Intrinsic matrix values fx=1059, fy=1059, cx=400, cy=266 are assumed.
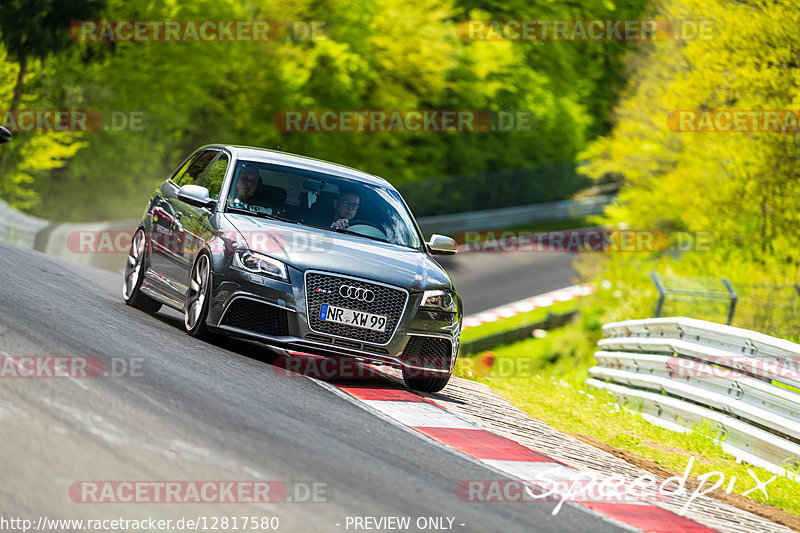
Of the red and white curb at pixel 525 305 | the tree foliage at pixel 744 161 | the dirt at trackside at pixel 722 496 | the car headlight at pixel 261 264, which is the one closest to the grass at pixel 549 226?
the red and white curb at pixel 525 305

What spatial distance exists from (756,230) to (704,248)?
6.10 ft

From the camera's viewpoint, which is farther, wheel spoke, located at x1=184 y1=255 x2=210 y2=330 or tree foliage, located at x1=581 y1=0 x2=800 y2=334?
tree foliage, located at x1=581 y1=0 x2=800 y2=334

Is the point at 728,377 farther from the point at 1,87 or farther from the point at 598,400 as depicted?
the point at 1,87

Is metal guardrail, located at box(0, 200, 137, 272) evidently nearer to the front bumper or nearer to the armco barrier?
the armco barrier

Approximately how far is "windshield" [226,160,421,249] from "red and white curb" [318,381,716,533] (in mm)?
1519

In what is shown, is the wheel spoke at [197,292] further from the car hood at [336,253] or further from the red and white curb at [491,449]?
the red and white curb at [491,449]

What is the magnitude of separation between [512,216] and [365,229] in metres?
41.7

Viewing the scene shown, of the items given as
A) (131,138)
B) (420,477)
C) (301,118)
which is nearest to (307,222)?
(420,477)

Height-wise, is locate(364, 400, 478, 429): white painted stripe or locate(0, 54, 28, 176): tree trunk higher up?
locate(0, 54, 28, 176): tree trunk

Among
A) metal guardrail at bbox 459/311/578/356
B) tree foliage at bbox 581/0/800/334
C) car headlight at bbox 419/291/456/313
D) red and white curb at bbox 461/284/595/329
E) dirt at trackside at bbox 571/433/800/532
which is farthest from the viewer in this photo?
red and white curb at bbox 461/284/595/329

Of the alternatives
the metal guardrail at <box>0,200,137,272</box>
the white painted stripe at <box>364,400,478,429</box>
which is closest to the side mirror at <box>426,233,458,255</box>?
the white painted stripe at <box>364,400,478,429</box>

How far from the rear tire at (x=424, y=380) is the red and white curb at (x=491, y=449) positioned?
0.54 feet

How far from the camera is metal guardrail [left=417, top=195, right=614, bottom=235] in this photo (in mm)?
45469

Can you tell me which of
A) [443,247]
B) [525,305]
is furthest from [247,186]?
[525,305]
